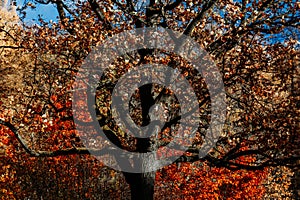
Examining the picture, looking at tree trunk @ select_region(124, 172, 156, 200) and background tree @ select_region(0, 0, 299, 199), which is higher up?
background tree @ select_region(0, 0, 299, 199)

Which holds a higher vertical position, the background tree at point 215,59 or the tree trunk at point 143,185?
the background tree at point 215,59

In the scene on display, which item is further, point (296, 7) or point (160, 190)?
point (160, 190)

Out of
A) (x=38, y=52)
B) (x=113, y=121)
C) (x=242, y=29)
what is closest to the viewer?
(x=242, y=29)

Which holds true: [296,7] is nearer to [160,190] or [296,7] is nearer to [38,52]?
[38,52]

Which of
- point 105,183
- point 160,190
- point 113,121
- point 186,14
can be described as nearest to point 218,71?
point 186,14

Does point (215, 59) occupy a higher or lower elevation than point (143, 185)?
higher

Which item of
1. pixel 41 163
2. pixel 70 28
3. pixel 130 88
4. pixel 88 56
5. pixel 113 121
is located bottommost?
pixel 41 163

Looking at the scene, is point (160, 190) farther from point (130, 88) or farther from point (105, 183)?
point (130, 88)

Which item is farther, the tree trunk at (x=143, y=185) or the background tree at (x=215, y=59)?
the tree trunk at (x=143, y=185)

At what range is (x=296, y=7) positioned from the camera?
914cm

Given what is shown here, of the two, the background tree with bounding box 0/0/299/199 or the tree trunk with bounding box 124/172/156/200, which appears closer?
the background tree with bounding box 0/0/299/199

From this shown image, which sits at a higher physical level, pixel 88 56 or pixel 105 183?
pixel 88 56

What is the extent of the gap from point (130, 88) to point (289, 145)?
14.4 ft

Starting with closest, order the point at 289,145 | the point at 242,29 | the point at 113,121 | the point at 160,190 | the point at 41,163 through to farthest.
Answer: the point at 289,145 → the point at 242,29 → the point at 113,121 → the point at 41,163 → the point at 160,190
